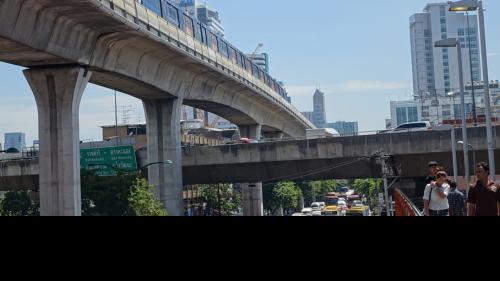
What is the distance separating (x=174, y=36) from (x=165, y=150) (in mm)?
11050

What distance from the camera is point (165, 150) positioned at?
46250 mm

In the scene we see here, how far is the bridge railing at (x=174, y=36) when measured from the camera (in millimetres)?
30678

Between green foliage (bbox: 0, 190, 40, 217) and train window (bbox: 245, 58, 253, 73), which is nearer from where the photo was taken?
green foliage (bbox: 0, 190, 40, 217)

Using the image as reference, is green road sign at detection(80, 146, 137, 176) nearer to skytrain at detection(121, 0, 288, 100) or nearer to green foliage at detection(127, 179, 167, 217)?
green foliage at detection(127, 179, 167, 217)

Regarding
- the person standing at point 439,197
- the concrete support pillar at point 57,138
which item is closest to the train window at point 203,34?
the concrete support pillar at point 57,138

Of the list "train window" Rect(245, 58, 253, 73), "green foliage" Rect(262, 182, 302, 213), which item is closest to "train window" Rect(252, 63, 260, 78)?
"train window" Rect(245, 58, 253, 73)

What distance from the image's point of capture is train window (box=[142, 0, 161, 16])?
33750mm

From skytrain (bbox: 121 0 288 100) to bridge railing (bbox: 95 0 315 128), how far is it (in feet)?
0.23

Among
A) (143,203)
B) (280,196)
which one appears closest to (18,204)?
(143,203)

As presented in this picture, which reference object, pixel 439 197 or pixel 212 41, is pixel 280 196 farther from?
pixel 439 197

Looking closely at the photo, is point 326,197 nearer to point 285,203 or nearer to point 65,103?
point 285,203
